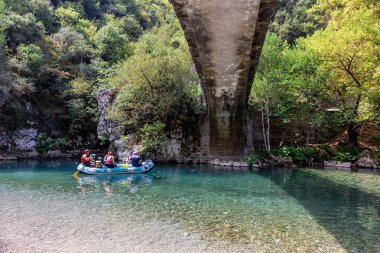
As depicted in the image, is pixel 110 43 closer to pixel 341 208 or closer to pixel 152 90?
pixel 152 90

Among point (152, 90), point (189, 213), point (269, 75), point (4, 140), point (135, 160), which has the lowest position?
point (189, 213)

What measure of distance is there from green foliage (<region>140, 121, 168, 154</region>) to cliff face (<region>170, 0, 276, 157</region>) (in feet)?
10.2

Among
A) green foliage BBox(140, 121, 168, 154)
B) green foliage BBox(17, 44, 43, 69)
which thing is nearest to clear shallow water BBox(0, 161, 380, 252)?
green foliage BBox(140, 121, 168, 154)

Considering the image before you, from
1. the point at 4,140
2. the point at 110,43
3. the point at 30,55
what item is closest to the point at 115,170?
the point at 4,140

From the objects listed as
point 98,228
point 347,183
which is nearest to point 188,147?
point 347,183

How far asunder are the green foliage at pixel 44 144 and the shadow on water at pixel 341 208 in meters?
16.0

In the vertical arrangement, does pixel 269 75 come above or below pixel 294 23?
below

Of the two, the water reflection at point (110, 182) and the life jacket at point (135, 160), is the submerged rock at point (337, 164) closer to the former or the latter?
the water reflection at point (110, 182)

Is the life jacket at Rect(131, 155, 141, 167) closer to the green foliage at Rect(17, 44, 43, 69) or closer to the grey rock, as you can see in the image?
the grey rock

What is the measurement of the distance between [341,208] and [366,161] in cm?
1095

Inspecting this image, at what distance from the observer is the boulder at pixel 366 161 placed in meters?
18.6

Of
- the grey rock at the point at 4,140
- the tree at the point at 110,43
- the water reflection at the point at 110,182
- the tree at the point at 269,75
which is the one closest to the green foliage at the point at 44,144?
the grey rock at the point at 4,140

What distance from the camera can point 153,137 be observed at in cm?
2009

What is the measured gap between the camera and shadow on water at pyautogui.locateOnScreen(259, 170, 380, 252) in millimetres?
7027
